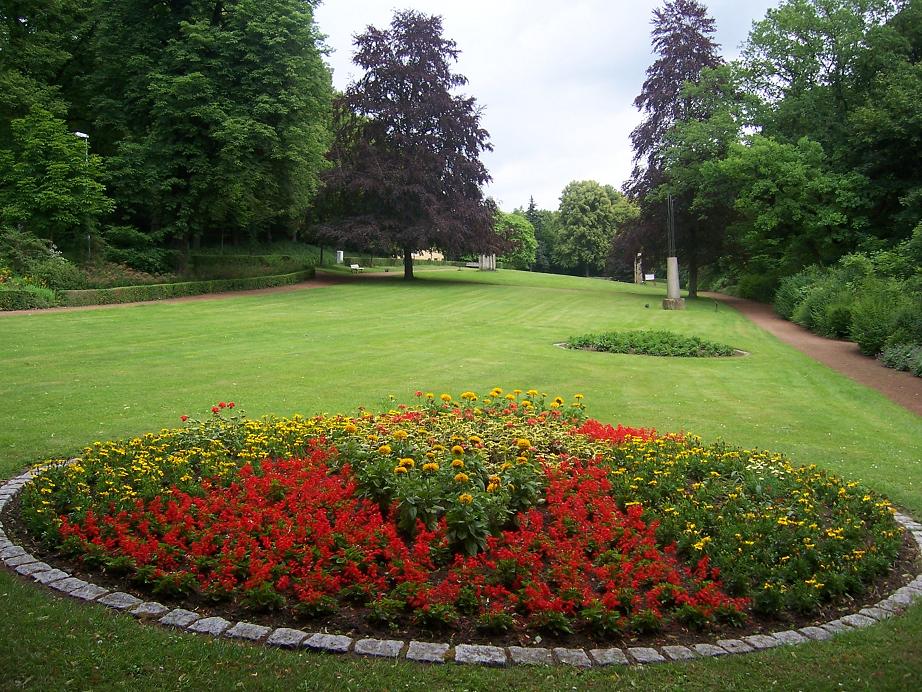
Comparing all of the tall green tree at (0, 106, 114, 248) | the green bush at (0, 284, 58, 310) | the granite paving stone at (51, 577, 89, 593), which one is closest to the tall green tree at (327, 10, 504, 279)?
the tall green tree at (0, 106, 114, 248)

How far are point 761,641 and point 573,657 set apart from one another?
117 centimetres

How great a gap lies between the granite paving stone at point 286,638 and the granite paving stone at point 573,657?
1434mm

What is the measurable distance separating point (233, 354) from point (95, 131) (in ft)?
83.9

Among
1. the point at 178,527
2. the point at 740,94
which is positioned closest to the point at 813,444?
the point at 178,527

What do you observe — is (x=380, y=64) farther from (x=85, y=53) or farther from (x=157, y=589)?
(x=157, y=589)

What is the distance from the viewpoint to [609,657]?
12.4 feet

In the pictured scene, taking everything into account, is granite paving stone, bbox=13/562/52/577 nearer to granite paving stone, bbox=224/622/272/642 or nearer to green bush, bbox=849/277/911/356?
granite paving stone, bbox=224/622/272/642

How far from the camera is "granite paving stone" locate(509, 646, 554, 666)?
3.70m

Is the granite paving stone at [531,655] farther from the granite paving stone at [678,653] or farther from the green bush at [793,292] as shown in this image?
the green bush at [793,292]

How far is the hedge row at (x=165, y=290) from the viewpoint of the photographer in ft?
76.7

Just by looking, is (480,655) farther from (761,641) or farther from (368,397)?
(368,397)

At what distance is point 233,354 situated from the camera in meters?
14.7

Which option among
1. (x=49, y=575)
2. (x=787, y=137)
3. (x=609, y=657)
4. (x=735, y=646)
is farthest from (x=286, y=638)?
(x=787, y=137)

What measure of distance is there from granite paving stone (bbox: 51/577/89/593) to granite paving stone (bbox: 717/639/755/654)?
4.00m
